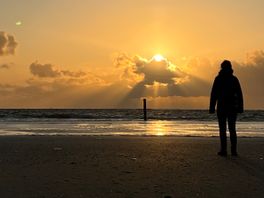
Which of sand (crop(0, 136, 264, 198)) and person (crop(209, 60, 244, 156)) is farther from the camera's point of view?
person (crop(209, 60, 244, 156))

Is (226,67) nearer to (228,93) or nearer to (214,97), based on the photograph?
(228,93)

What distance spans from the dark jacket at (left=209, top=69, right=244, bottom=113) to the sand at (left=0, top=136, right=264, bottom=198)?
114 centimetres

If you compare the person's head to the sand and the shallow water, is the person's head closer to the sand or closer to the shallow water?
the sand

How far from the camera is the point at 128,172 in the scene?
8891 millimetres

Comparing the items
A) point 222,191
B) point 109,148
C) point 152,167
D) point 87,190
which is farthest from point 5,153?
point 222,191

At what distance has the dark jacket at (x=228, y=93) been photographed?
37.9ft

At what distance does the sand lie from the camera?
23.8 feet

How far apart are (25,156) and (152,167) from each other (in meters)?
3.29

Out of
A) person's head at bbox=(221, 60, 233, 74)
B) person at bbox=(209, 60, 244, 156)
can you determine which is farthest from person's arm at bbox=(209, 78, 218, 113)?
person's head at bbox=(221, 60, 233, 74)

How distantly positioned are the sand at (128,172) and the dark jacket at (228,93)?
45.0 inches

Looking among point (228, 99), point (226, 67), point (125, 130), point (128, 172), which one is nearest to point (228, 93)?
point (228, 99)

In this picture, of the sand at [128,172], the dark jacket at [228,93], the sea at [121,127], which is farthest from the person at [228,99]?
the sea at [121,127]

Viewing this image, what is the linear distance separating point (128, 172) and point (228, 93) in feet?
12.8

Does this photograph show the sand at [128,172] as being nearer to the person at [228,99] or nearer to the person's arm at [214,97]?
the person at [228,99]
